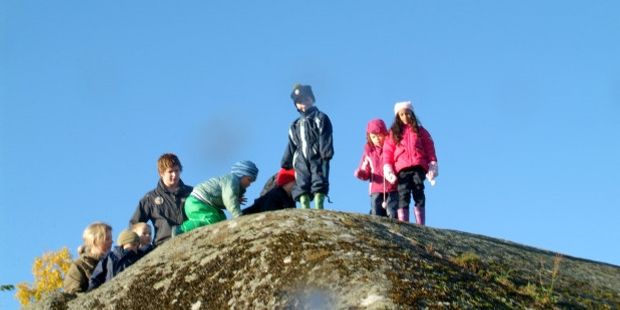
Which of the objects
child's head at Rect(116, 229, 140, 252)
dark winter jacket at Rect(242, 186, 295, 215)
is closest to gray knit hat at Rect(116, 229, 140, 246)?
child's head at Rect(116, 229, 140, 252)

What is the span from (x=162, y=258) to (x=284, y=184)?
4506mm

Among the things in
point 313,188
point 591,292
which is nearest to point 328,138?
point 313,188

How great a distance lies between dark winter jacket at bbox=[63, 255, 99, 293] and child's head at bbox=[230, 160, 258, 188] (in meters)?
2.51

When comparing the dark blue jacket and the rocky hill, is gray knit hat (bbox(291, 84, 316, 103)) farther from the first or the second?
the rocky hill

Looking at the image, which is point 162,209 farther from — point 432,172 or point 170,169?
point 432,172

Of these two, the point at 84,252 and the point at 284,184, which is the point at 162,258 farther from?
the point at 284,184

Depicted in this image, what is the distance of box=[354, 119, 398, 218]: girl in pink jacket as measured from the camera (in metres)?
15.6

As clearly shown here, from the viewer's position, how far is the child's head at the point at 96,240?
12.1 meters

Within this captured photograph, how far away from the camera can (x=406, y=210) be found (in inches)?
577

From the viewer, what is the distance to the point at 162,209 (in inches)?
556

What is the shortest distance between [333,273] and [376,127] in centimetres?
742

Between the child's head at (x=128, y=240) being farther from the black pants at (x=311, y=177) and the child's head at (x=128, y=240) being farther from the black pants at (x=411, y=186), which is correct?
the black pants at (x=411, y=186)

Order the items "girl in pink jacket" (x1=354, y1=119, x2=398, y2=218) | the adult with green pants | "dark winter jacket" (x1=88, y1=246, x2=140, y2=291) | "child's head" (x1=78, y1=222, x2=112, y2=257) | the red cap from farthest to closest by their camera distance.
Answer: "girl in pink jacket" (x1=354, y1=119, x2=398, y2=218)
the red cap
the adult with green pants
"child's head" (x1=78, y1=222, x2=112, y2=257)
"dark winter jacket" (x1=88, y1=246, x2=140, y2=291)

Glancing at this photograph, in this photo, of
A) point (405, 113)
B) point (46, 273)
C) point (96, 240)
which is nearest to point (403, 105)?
point (405, 113)
